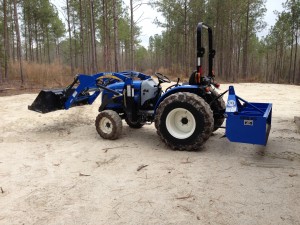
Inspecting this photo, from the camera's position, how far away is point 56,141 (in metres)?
5.73

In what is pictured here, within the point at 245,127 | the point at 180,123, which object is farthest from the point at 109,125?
the point at 245,127

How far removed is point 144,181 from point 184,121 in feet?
5.20

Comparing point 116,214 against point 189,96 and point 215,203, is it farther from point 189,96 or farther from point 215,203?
point 189,96

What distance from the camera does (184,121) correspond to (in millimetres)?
4969

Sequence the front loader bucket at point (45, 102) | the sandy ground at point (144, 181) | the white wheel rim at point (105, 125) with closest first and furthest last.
Result: 1. the sandy ground at point (144, 181)
2. the white wheel rim at point (105, 125)
3. the front loader bucket at point (45, 102)

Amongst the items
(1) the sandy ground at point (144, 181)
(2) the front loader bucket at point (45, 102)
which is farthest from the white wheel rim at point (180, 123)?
(2) the front loader bucket at point (45, 102)

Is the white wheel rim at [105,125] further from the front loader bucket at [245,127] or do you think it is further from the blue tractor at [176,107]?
the front loader bucket at [245,127]

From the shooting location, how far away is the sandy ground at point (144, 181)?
2908 mm

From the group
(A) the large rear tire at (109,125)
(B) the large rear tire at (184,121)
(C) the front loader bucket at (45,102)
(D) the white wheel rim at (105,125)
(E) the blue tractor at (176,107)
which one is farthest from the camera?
(C) the front loader bucket at (45,102)

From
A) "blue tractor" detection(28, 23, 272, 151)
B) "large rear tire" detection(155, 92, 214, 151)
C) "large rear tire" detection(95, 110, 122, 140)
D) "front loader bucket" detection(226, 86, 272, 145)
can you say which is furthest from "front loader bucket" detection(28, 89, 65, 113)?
"front loader bucket" detection(226, 86, 272, 145)

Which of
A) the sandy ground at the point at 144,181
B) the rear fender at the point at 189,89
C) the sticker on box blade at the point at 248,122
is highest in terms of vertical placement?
the rear fender at the point at 189,89

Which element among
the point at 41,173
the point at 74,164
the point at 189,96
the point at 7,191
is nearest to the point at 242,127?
the point at 189,96

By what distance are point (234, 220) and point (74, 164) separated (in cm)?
258

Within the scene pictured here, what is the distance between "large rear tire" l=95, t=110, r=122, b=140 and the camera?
5.59m
